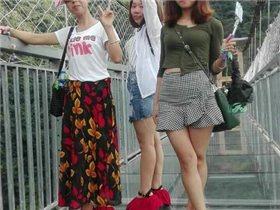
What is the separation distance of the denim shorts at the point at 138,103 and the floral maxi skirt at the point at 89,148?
1.09 ft

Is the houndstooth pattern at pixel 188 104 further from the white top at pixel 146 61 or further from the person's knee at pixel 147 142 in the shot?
the person's knee at pixel 147 142

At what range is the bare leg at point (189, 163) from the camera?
2.49 metres

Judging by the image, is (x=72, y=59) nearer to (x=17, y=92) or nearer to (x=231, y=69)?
(x=17, y=92)

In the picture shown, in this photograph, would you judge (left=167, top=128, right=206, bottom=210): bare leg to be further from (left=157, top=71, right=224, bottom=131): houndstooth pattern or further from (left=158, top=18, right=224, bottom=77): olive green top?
(left=158, top=18, right=224, bottom=77): olive green top

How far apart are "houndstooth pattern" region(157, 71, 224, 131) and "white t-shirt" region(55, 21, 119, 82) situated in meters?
0.40

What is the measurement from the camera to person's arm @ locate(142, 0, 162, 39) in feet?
9.18

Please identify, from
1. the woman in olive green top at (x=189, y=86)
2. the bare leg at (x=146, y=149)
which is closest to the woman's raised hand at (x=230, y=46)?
the woman in olive green top at (x=189, y=86)

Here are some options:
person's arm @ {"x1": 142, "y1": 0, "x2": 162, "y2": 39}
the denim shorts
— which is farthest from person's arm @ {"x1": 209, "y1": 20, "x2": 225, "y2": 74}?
the denim shorts

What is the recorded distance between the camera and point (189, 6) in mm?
2494

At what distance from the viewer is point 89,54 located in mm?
2607

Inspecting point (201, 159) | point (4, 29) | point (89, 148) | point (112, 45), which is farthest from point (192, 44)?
point (4, 29)

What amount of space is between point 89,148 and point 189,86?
2.11ft

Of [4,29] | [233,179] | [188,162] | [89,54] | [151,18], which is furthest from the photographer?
[233,179]

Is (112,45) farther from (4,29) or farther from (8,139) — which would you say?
(8,139)
